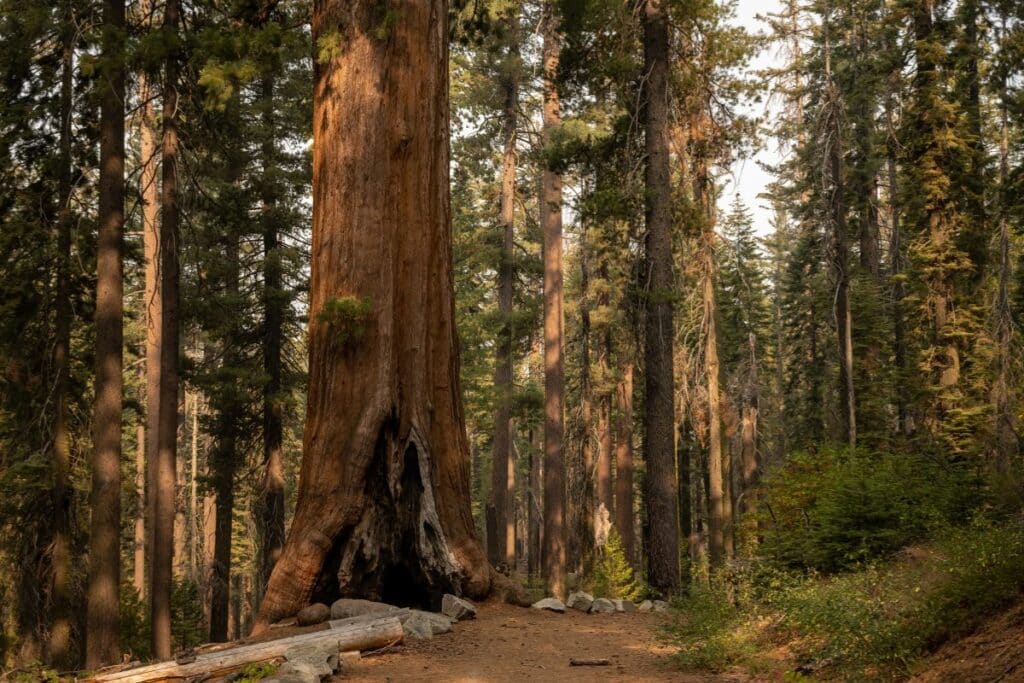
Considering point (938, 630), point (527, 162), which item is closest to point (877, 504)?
point (938, 630)

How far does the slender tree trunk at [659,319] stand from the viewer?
44.3 ft

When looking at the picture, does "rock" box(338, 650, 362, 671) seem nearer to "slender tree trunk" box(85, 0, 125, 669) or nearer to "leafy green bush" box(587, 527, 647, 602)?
"slender tree trunk" box(85, 0, 125, 669)

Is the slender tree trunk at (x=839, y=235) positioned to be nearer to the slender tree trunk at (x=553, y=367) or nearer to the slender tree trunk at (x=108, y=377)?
the slender tree trunk at (x=553, y=367)

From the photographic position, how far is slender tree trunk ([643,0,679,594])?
44.3 ft

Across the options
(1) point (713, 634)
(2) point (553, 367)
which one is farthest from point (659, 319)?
(2) point (553, 367)

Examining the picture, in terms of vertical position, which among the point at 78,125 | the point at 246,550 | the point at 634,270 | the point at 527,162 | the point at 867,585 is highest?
the point at 527,162

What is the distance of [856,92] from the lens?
27844 mm

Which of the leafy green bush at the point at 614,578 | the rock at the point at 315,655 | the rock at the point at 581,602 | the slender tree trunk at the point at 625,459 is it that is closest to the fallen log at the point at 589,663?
the rock at the point at 315,655

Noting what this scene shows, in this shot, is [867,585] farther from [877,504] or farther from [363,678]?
[363,678]

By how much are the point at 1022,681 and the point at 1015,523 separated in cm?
379

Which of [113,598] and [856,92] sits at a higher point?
[856,92]

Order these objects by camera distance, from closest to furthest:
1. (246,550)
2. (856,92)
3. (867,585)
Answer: (867,585) → (856,92) → (246,550)

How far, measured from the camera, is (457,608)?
8453mm

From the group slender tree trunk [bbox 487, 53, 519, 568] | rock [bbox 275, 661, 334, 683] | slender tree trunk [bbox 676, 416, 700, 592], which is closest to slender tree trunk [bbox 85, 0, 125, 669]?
Result: rock [bbox 275, 661, 334, 683]
